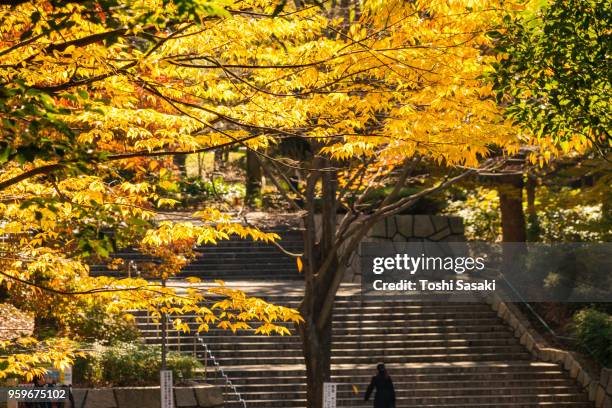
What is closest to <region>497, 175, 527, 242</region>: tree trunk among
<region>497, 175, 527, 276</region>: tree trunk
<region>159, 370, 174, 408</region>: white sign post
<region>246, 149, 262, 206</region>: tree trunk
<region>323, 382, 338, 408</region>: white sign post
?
<region>497, 175, 527, 276</region>: tree trunk

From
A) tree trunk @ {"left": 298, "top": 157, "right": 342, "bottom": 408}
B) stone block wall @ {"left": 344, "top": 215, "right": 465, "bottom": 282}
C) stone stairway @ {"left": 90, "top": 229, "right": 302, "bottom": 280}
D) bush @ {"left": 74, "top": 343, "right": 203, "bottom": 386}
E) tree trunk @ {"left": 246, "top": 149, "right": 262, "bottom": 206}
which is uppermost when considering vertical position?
tree trunk @ {"left": 246, "top": 149, "right": 262, "bottom": 206}

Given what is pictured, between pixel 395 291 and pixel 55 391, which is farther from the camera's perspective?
pixel 395 291

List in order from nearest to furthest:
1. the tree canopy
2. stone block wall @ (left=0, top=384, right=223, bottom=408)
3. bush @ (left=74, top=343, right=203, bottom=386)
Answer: the tree canopy
stone block wall @ (left=0, top=384, right=223, bottom=408)
bush @ (left=74, top=343, right=203, bottom=386)

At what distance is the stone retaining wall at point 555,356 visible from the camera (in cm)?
2000

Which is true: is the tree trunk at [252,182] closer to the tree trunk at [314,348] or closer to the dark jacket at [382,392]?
the dark jacket at [382,392]

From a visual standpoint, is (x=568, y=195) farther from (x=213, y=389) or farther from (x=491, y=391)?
(x=213, y=389)

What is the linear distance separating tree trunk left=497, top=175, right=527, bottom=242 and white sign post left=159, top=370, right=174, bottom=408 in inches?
469

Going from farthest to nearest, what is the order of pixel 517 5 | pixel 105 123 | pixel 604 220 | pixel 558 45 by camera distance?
pixel 604 220, pixel 517 5, pixel 558 45, pixel 105 123

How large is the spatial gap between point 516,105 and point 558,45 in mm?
743

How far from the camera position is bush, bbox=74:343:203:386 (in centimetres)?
1661

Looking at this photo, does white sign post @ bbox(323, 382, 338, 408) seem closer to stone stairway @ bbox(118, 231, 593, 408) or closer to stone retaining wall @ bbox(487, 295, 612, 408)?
stone stairway @ bbox(118, 231, 593, 408)

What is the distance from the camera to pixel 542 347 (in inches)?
876

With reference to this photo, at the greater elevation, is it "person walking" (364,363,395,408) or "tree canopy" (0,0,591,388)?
"tree canopy" (0,0,591,388)

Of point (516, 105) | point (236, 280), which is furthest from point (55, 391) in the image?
point (236, 280)
